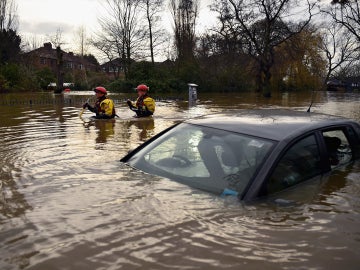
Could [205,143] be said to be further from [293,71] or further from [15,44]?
[15,44]

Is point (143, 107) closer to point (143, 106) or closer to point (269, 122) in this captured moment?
point (143, 106)

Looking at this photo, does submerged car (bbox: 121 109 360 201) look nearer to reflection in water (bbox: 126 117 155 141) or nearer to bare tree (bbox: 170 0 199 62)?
reflection in water (bbox: 126 117 155 141)

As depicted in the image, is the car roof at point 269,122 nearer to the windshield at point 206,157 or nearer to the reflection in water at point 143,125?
the windshield at point 206,157

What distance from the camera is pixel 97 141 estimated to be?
8.15 meters

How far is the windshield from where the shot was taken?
3713 mm

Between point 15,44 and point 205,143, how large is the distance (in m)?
43.1

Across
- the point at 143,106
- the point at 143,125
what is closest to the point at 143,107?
the point at 143,106

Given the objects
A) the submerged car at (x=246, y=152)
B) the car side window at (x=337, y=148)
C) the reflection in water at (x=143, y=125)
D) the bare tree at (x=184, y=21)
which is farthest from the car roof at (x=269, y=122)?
the bare tree at (x=184, y=21)

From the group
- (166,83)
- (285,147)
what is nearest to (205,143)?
(285,147)

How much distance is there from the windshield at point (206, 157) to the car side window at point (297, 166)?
213 millimetres

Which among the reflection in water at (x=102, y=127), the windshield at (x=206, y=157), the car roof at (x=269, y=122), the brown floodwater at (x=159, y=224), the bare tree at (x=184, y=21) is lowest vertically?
the brown floodwater at (x=159, y=224)

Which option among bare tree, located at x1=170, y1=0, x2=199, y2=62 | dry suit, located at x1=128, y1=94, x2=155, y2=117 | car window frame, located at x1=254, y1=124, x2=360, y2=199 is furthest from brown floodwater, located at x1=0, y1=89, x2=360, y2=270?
bare tree, located at x1=170, y1=0, x2=199, y2=62

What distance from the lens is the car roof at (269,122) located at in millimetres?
3939

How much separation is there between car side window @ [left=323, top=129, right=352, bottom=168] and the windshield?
1.10 metres
